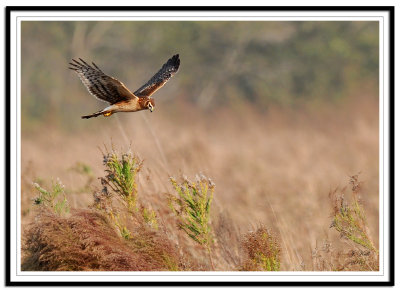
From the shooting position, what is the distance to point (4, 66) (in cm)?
745

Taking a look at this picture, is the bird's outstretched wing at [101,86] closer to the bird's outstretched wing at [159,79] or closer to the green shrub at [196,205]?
the bird's outstretched wing at [159,79]

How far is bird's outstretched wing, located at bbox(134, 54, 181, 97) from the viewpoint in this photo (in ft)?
28.8

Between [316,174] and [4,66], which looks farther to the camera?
[316,174]

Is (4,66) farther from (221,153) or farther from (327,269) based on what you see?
(221,153)

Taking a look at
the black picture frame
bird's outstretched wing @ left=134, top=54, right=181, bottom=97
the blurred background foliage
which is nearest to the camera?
the black picture frame

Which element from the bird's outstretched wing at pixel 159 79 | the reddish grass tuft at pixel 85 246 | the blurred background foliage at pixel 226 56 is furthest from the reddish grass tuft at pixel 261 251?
the blurred background foliage at pixel 226 56

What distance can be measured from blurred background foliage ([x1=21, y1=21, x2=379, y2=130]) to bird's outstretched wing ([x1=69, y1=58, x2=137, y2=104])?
22.3 metres

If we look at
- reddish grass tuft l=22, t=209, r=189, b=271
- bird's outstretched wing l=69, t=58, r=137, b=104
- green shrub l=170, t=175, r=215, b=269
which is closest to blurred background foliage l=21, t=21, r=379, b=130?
bird's outstretched wing l=69, t=58, r=137, b=104

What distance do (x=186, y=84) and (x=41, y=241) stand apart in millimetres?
26251

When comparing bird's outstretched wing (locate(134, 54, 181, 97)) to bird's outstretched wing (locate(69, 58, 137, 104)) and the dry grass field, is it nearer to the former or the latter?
the dry grass field

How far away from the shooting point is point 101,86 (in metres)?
7.71
